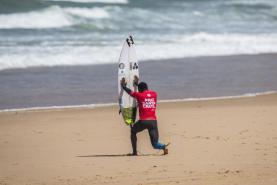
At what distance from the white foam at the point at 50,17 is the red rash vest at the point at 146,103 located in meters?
17.0

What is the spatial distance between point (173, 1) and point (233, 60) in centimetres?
1544

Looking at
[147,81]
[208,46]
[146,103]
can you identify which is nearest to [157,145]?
[146,103]

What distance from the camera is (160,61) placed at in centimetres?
2102

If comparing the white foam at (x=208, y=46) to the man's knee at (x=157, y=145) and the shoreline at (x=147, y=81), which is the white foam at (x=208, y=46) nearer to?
the shoreline at (x=147, y=81)

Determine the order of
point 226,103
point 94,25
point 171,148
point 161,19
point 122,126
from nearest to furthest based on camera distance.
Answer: point 171,148 < point 122,126 < point 226,103 < point 94,25 < point 161,19

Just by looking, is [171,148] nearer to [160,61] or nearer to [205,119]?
[205,119]

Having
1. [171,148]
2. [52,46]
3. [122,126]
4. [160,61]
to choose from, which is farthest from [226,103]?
[52,46]

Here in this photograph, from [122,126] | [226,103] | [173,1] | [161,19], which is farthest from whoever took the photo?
[173,1]

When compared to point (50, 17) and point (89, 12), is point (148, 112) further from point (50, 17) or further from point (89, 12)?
point (89, 12)

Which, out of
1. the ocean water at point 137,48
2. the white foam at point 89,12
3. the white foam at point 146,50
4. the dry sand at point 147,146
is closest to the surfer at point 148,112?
the dry sand at point 147,146

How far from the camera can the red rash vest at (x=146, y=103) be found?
10492 millimetres

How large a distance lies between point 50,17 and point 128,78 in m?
18.4

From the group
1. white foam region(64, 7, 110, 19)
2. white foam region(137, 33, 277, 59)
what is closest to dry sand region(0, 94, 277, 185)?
white foam region(137, 33, 277, 59)

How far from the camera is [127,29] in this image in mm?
27984
